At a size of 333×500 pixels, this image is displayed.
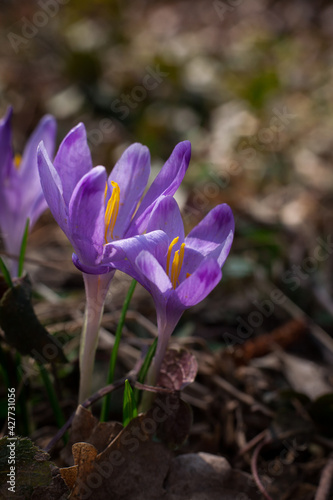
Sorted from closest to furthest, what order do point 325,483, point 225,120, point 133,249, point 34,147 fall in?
point 133,249
point 325,483
point 34,147
point 225,120

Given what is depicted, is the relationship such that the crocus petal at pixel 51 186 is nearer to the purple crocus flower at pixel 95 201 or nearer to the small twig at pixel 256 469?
the purple crocus flower at pixel 95 201

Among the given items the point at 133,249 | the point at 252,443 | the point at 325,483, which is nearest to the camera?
the point at 133,249

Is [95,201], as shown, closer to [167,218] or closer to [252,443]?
[167,218]

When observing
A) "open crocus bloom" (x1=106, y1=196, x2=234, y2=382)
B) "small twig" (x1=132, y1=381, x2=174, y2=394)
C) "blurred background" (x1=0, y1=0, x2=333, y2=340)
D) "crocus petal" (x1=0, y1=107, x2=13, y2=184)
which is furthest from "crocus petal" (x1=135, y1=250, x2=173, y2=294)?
"blurred background" (x1=0, y1=0, x2=333, y2=340)

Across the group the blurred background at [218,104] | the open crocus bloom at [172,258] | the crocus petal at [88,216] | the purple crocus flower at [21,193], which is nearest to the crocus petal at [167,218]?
the open crocus bloom at [172,258]

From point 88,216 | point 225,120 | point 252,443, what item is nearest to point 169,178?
point 88,216

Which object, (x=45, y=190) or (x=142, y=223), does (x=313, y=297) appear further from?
(x=45, y=190)
